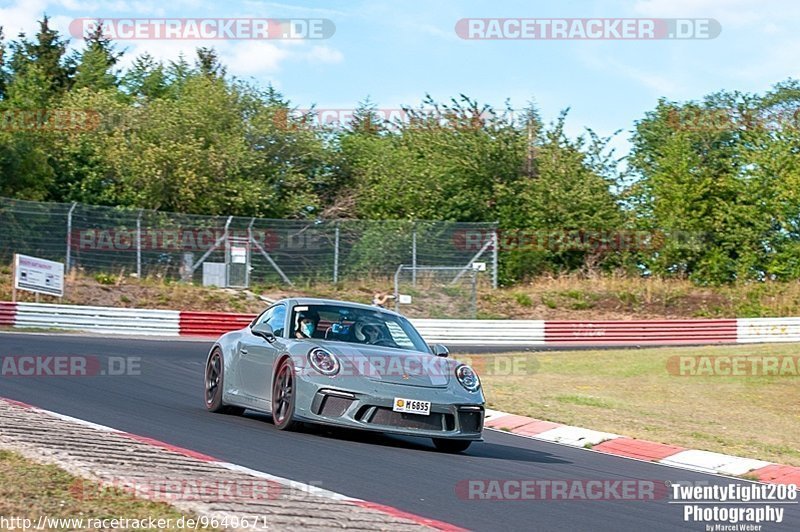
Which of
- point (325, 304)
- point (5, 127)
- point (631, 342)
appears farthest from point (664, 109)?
Answer: point (325, 304)

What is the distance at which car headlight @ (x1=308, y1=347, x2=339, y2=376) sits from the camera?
9.58 m

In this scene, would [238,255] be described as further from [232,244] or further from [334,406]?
[334,406]

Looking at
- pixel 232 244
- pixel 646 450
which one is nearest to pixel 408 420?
pixel 646 450

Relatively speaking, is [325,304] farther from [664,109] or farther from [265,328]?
[664,109]

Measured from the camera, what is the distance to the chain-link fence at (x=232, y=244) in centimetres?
3106

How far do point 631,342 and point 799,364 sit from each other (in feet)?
33.9

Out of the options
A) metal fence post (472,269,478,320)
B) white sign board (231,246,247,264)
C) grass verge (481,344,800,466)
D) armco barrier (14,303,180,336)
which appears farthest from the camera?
metal fence post (472,269,478,320)

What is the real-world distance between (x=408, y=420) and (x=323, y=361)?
0.92 m

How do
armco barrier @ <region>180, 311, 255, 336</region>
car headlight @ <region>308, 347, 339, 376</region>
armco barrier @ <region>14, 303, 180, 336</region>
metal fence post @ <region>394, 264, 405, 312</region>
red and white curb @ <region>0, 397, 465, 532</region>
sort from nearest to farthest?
red and white curb @ <region>0, 397, 465, 532</region>, car headlight @ <region>308, 347, 339, 376</region>, armco barrier @ <region>14, 303, 180, 336</region>, armco barrier @ <region>180, 311, 255, 336</region>, metal fence post @ <region>394, 264, 405, 312</region>

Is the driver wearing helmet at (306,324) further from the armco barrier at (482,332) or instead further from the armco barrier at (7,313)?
the armco barrier at (482,332)

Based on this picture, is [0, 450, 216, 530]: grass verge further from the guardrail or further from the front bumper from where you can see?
the guardrail

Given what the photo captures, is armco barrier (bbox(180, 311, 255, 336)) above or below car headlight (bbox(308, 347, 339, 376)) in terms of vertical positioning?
below

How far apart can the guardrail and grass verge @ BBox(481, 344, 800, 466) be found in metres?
5.23

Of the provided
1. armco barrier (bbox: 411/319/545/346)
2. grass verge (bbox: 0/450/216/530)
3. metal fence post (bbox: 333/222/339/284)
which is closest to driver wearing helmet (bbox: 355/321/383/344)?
grass verge (bbox: 0/450/216/530)
